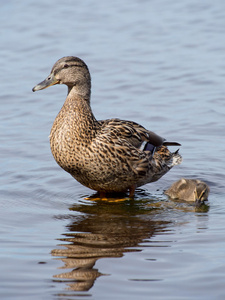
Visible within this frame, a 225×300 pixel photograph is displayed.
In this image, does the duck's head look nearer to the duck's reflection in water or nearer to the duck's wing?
the duck's reflection in water

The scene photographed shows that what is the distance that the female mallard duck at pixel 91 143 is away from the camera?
5711mm

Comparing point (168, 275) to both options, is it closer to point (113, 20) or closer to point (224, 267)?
point (224, 267)

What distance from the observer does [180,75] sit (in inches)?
400

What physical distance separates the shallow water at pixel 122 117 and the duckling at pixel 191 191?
92mm

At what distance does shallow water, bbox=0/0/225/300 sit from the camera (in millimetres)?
4152

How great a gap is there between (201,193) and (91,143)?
43.6 inches

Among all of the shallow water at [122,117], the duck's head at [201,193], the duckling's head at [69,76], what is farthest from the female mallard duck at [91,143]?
the duck's head at [201,193]

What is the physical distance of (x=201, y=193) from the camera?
5949 millimetres

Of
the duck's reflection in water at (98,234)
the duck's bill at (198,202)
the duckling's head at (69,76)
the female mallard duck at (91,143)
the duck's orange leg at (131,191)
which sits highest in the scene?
the duckling's head at (69,76)

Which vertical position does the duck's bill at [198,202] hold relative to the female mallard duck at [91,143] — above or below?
below

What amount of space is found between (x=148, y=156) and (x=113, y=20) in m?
7.65

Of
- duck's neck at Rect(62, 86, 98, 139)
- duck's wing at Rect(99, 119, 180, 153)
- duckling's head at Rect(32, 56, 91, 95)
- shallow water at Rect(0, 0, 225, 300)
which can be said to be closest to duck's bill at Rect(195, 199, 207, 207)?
shallow water at Rect(0, 0, 225, 300)

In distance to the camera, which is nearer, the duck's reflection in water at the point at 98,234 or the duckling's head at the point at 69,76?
the duck's reflection in water at the point at 98,234

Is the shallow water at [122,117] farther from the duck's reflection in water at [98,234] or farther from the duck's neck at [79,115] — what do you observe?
the duck's neck at [79,115]
